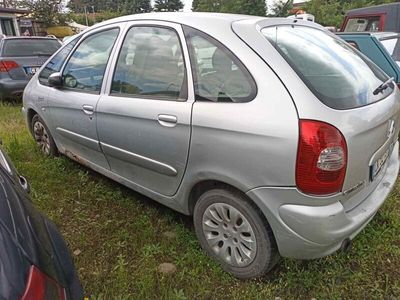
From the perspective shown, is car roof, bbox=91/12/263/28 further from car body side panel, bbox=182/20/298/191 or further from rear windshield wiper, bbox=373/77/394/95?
rear windshield wiper, bbox=373/77/394/95

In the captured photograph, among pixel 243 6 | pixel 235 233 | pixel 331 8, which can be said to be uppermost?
pixel 235 233

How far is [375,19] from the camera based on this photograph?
8766 mm

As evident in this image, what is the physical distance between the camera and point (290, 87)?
186 cm

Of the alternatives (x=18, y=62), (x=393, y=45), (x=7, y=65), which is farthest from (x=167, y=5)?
(x=393, y=45)

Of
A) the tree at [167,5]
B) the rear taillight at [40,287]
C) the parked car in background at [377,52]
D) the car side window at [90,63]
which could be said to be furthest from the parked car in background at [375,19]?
the tree at [167,5]

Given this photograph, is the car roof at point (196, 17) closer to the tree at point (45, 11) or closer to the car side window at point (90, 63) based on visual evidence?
the car side window at point (90, 63)

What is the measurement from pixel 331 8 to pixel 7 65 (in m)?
29.3

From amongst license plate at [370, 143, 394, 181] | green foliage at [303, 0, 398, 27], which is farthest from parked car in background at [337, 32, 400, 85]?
green foliage at [303, 0, 398, 27]

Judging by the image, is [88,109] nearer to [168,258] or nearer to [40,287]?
[168,258]

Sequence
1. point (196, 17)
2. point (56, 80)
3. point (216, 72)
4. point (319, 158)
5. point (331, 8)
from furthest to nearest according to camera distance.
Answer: point (331, 8), point (56, 80), point (196, 17), point (216, 72), point (319, 158)

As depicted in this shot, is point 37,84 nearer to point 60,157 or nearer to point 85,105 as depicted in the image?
point 60,157

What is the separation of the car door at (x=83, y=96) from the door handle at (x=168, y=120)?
0.83m

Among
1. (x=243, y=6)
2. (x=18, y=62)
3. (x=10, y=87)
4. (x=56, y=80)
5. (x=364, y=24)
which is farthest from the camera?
(x=243, y=6)

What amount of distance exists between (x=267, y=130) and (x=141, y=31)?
1.37m
